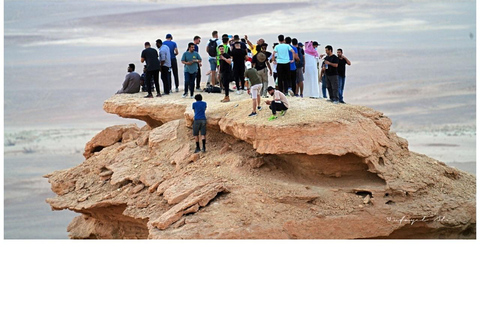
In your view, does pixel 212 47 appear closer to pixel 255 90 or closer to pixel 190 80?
pixel 190 80

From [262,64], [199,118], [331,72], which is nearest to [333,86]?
[331,72]

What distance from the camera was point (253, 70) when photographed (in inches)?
707

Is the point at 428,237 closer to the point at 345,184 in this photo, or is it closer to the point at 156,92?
the point at 345,184

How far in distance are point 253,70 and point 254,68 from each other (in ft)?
0.91

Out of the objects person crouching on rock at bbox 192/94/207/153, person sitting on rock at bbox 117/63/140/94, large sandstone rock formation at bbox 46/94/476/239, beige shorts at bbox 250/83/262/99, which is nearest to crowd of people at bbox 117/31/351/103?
person sitting on rock at bbox 117/63/140/94

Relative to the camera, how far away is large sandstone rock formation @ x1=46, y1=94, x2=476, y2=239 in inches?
662

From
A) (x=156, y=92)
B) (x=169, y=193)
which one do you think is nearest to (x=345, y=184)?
(x=169, y=193)

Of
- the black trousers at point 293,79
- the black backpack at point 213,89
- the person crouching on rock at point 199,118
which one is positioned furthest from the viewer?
the black backpack at point 213,89

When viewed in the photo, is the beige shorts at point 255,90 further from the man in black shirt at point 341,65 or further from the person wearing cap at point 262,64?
the man in black shirt at point 341,65

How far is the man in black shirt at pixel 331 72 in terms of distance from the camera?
19.1 metres

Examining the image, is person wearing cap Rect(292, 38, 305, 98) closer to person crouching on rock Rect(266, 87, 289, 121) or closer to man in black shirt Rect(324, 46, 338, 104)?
man in black shirt Rect(324, 46, 338, 104)

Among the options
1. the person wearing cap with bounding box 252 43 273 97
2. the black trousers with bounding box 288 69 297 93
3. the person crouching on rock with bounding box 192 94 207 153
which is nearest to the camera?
the person crouching on rock with bounding box 192 94 207 153

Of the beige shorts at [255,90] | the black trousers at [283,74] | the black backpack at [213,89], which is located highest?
the black trousers at [283,74]

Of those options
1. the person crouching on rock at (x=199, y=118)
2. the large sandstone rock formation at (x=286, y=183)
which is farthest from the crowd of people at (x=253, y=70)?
the large sandstone rock formation at (x=286, y=183)
